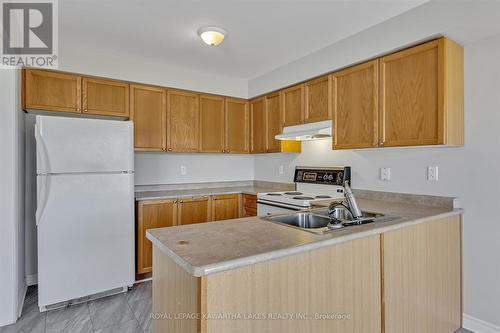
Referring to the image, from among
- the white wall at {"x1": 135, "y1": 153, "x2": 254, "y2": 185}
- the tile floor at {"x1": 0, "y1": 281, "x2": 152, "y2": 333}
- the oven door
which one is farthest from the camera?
the white wall at {"x1": 135, "y1": 153, "x2": 254, "y2": 185}

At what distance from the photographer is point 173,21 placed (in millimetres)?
2363

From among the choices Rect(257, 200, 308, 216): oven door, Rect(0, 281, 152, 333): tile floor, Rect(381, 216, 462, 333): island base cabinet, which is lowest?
Rect(0, 281, 152, 333): tile floor

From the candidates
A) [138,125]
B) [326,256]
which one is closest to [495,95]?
[326,256]

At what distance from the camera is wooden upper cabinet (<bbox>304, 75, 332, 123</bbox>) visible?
285 centimetres

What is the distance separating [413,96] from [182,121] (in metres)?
2.53

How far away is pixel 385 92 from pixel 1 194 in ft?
10.4

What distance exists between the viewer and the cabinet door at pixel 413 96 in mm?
2053

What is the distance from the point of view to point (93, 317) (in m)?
2.37

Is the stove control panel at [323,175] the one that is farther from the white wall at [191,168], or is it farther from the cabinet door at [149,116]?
the cabinet door at [149,116]

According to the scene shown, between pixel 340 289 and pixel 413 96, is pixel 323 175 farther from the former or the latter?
pixel 340 289

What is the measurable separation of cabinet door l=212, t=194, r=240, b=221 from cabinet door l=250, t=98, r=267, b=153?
767 mm

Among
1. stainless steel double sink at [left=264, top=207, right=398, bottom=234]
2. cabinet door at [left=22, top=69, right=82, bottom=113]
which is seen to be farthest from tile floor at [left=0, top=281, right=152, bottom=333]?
cabinet door at [left=22, top=69, right=82, bottom=113]

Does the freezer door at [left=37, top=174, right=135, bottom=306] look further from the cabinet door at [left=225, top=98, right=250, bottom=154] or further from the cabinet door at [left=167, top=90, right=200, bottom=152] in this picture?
the cabinet door at [left=225, top=98, right=250, bottom=154]

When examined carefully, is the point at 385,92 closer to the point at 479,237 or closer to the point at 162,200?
the point at 479,237
